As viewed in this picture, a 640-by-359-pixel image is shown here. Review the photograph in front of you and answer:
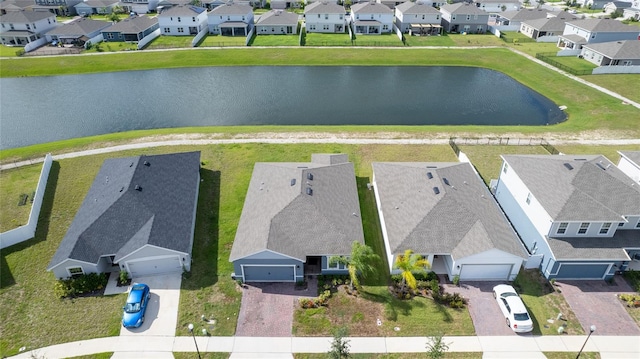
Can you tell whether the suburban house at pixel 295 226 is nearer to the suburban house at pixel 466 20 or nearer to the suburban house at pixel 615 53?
the suburban house at pixel 615 53

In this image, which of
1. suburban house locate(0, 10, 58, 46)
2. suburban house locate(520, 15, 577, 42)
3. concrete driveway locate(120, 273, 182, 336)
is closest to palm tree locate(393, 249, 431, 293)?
concrete driveway locate(120, 273, 182, 336)

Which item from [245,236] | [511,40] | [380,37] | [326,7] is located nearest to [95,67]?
[326,7]

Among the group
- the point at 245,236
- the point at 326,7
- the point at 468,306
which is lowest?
the point at 468,306

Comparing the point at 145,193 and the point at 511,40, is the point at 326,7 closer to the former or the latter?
the point at 511,40

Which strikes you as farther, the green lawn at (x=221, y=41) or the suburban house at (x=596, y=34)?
the green lawn at (x=221, y=41)

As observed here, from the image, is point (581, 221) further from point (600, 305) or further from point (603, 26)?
point (603, 26)

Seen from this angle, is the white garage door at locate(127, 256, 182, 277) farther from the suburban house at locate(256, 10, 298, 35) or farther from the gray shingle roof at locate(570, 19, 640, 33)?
the gray shingle roof at locate(570, 19, 640, 33)

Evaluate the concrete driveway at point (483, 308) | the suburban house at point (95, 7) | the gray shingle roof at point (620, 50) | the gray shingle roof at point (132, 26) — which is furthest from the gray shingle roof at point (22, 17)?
the gray shingle roof at point (620, 50)

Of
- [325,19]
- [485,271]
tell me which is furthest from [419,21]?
[485,271]
